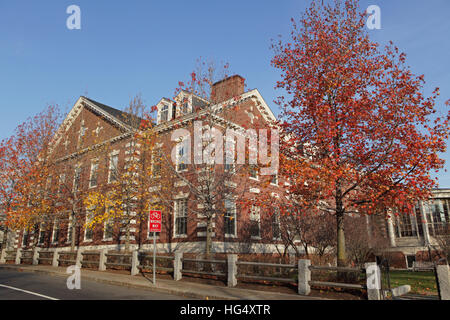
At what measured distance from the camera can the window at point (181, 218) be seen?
73.0 feet

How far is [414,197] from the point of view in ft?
39.3

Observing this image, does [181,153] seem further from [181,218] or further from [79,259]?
[79,259]

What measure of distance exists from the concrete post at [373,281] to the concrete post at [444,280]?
5.33 feet

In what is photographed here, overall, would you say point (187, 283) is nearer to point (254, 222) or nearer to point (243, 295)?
point (243, 295)

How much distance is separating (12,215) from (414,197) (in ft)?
86.6

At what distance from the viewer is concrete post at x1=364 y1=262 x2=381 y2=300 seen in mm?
10156

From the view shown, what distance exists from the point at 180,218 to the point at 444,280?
52.9 ft

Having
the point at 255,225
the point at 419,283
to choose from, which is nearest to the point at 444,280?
the point at 419,283

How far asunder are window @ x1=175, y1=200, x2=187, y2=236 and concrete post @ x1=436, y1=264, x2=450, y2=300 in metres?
15.3

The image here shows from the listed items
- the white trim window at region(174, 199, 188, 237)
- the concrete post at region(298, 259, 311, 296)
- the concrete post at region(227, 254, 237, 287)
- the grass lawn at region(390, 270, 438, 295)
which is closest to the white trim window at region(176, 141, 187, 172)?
the white trim window at region(174, 199, 188, 237)

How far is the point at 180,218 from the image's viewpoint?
22625 mm

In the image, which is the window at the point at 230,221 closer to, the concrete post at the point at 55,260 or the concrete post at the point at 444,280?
the concrete post at the point at 55,260

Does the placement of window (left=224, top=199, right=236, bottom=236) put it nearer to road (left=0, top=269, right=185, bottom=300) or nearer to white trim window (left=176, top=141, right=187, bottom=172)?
white trim window (left=176, top=141, right=187, bottom=172)

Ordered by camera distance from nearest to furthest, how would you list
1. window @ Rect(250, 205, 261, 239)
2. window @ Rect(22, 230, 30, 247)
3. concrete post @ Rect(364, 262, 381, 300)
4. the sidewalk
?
concrete post @ Rect(364, 262, 381, 300)
the sidewalk
window @ Rect(250, 205, 261, 239)
window @ Rect(22, 230, 30, 247)
